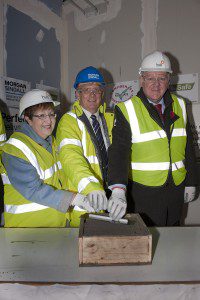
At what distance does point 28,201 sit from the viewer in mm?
1513

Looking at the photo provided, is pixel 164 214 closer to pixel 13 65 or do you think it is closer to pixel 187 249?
pixel 187 249

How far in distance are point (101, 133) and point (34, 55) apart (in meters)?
1.91

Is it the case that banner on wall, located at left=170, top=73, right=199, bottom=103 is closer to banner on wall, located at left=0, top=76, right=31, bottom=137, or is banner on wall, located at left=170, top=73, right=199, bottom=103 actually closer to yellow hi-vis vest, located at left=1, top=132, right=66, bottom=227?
banner on wall, located at left=0, top=76, right=31, bottom=137

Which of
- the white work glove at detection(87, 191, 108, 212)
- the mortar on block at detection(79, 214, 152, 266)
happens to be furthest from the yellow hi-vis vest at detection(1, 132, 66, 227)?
the mortar on block at detection(79, 214, 152, 266)

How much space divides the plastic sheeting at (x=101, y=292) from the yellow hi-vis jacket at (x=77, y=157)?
622mm

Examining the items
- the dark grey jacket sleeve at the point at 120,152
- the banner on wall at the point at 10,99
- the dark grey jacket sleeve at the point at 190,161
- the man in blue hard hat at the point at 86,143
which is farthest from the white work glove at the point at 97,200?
the banner on wall at the point at 10,99

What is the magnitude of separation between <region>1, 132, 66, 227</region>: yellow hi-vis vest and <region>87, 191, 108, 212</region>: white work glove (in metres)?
0.26

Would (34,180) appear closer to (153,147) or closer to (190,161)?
(153,147)

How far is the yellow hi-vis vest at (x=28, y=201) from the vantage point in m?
1.50

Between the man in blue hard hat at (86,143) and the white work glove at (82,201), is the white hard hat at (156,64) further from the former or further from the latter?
the white work glove at (82,201)

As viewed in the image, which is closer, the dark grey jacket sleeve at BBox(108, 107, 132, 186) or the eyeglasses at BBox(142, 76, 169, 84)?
the dark grey jacket sleeve at BBox(108, 107, 132, 186)

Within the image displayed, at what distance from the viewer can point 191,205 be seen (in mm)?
3064

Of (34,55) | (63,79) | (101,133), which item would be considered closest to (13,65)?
(34,55)

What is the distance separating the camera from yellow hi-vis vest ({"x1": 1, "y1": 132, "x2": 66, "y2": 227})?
1505 mm
